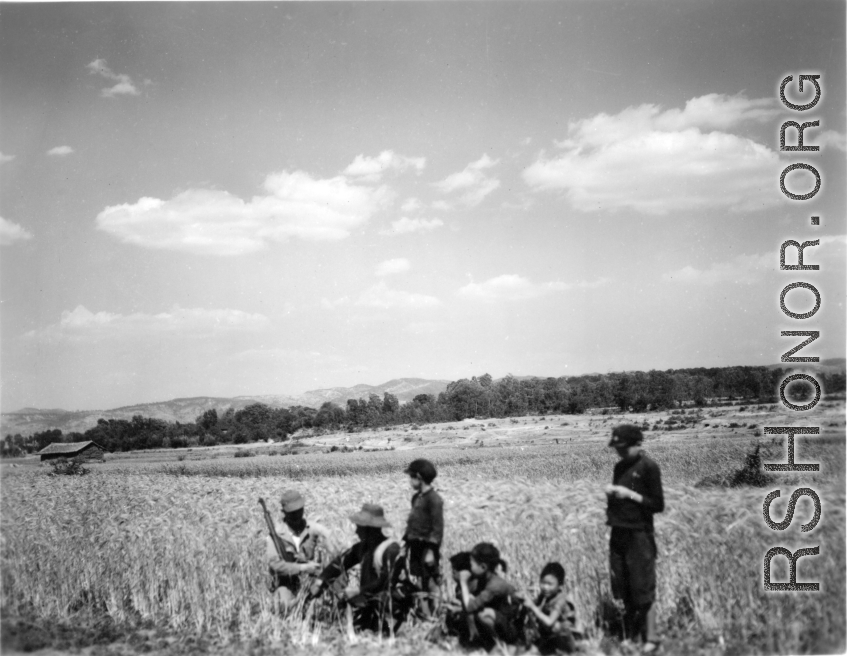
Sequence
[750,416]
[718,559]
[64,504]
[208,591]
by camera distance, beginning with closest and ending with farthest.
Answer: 1. [718,559]
2. [208,591]
3. [64,504]
4. [750,416]

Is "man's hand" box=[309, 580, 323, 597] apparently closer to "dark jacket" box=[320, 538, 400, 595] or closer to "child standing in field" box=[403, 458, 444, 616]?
"dark jacket" box=[320, 538, 400, 595]

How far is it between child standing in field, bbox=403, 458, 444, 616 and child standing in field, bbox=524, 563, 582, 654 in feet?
3.70

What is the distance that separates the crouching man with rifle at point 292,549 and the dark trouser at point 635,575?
3.19 m

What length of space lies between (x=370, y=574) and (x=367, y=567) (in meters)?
0.08

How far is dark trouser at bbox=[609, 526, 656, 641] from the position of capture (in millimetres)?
5914

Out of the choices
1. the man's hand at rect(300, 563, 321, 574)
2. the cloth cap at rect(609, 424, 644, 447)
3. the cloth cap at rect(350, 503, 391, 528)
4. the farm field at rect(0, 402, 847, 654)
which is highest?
the cloth cap at rect(609, 424, 644, 447)

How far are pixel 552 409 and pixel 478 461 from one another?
156 ft

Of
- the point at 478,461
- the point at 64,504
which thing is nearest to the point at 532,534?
the point at 64,504

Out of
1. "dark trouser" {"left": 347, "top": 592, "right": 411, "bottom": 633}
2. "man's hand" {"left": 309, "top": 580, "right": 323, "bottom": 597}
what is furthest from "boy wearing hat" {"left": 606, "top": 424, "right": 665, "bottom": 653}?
"man's hand" {"left": 309, "top": 580, "right": 323, "bottom": 597}

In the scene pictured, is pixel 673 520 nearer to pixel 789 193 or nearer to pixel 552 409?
pixel 789 193

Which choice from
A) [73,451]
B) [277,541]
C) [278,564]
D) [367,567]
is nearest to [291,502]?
[277,541]

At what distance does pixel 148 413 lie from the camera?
574ft

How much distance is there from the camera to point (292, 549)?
6.98 metres

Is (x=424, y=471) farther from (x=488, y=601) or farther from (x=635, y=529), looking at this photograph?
(x=635, y=529)
